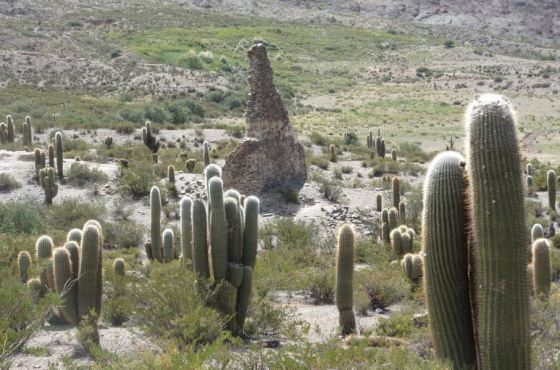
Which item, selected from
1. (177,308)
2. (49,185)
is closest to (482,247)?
(177,308)

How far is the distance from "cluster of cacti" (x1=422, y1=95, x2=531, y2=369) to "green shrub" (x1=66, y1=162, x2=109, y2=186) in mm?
19018

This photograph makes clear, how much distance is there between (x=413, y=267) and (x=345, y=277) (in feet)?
9.35

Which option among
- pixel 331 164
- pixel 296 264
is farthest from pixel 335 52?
pixel 296 264

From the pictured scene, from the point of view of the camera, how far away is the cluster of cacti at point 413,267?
13.3m

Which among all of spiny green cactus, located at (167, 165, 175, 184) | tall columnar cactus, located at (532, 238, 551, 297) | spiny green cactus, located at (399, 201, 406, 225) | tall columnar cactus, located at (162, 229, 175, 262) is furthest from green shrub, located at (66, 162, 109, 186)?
tall columnar cactus, located at (532, 238, 551, 297)

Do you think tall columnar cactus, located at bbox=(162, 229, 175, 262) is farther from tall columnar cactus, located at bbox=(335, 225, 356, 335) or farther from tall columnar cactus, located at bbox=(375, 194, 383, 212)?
tall columnar cactus, located at bbox=(375, 194, 383, 212)

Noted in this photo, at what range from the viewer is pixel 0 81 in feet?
180

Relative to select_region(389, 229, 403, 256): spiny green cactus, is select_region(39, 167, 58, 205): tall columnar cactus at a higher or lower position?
higher

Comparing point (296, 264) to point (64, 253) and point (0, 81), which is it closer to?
point (64, 253)

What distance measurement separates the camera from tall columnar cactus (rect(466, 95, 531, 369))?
21.2ft

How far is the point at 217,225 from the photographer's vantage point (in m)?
9.79

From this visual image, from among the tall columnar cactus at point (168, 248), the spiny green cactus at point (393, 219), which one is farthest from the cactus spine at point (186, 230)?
the spiny green cactus at point (393, 219)

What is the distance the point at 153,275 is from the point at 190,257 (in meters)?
1.36

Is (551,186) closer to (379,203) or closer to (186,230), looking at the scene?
(379,203)
